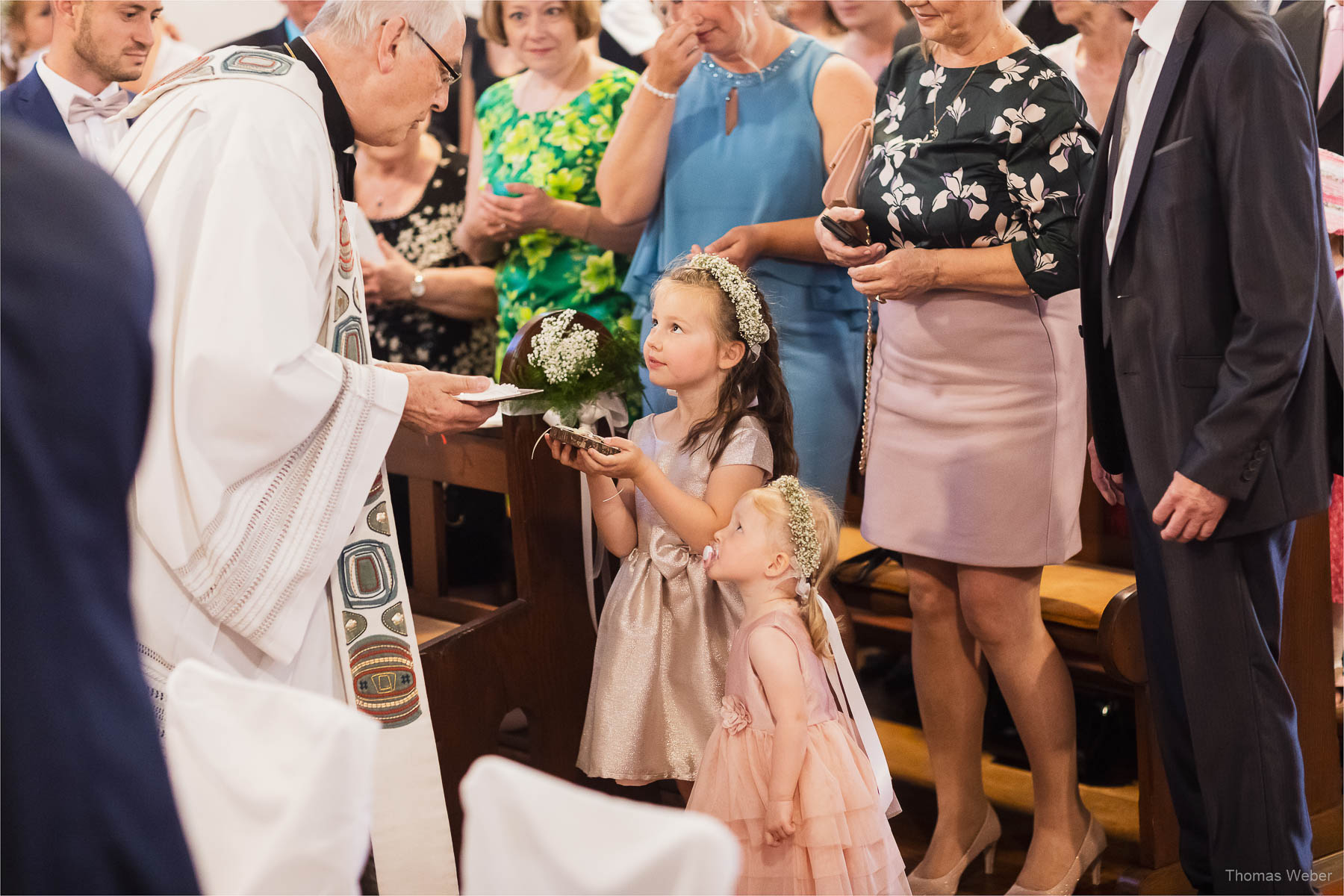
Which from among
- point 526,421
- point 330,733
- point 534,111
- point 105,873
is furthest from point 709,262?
point 105,873

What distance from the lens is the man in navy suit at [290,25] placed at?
397cm

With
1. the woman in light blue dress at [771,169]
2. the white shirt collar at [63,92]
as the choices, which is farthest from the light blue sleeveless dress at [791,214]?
the white shirt collar at [63,92]

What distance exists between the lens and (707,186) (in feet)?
10.3

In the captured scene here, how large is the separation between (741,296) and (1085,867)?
1476 millimetres

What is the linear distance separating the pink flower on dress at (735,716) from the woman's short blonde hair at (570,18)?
209cm

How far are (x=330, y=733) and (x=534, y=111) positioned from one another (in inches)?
108

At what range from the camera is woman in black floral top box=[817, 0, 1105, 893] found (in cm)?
266

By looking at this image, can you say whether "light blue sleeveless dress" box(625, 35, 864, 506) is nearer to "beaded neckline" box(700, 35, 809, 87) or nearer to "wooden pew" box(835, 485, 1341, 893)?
"beaded neckline" box(700, 35, 809, 87)

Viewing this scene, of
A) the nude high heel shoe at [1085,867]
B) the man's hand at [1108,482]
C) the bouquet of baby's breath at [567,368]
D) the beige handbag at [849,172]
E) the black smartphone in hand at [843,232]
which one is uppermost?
the beige handbag at [849,172]

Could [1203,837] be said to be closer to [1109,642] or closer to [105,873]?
[1109,642]

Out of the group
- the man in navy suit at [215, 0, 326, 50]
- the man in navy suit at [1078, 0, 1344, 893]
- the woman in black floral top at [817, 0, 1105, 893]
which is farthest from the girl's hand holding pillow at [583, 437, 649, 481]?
the man in navy suit at [215, 0, 326, 50]

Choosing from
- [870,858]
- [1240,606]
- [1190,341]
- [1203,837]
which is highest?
[1190,341]

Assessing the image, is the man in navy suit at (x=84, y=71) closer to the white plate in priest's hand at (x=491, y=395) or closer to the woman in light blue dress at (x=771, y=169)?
the woman in light blue dress at (x=771, y=169)

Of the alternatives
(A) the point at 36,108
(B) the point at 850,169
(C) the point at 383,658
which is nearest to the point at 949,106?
(B) the point at 850,169
